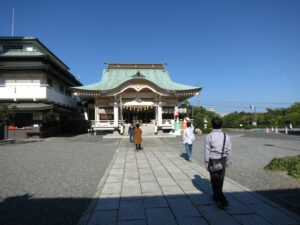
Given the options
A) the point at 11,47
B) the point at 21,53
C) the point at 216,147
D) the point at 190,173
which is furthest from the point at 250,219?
the point at 11,47

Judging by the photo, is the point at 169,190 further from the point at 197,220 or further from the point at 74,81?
the point at 74,81

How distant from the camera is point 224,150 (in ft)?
11.4

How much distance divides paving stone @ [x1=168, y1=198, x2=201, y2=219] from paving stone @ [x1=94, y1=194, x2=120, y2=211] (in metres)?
1.15

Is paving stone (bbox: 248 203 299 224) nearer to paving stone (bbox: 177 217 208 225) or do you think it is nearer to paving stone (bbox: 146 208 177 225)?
paving stone (bbox: 177 217 208 225)

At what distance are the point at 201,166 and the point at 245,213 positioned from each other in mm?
3642

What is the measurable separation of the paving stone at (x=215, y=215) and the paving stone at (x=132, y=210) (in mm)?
1130

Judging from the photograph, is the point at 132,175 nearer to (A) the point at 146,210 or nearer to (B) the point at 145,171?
(B) the point at 145,171

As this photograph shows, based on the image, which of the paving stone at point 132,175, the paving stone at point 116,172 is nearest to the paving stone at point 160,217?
the paving stone at point 132,175

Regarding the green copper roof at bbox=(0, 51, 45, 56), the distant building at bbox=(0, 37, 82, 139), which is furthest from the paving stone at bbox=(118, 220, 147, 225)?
the green copper roof at bbox=(0, 51, 45, 56)

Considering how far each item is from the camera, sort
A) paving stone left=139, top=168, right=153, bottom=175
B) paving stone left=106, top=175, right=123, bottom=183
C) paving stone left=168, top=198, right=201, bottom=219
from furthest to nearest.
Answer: paving stone left=139, top=168, right=153, bottom=175
paving stone left=106, top=175, right=123, bottom=183
paving stone left=168, top=198, right=201, bottom=219

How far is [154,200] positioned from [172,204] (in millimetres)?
409

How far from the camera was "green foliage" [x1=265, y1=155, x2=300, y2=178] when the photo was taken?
5.28 meters

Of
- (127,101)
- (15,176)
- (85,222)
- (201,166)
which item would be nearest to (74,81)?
(127,101)

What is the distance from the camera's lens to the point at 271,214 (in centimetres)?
320
